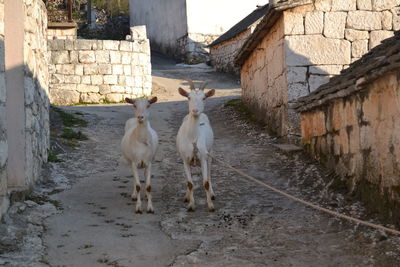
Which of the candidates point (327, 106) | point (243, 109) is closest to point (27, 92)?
point (327, 106)

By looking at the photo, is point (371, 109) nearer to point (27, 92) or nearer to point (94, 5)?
point (27, 92)

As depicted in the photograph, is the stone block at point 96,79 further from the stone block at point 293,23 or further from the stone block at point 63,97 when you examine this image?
the stone block at point 293,23

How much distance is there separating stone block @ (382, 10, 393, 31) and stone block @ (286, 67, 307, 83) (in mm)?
1977

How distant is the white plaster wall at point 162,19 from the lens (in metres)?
28.6

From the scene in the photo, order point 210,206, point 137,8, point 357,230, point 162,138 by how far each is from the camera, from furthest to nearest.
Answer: point 137,8
point 162,138
point 210,206
point 357,230

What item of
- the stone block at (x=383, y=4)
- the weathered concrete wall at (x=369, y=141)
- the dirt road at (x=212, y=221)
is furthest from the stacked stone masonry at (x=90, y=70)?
the weathered concrete wall at (x=369, y=141)

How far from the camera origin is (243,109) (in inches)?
589

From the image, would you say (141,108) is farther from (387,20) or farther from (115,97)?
(115,97)

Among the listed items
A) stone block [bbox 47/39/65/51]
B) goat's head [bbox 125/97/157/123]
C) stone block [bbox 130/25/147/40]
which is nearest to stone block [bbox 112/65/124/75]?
stone block [bbox 130/25/147/40]

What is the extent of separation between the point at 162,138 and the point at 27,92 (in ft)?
17.1

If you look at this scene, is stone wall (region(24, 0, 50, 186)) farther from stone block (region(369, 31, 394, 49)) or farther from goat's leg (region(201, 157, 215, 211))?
stone block (region(369, 31, 394, 49))

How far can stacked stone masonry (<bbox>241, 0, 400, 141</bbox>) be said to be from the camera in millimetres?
10148

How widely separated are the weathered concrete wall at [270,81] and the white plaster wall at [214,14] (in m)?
13.7

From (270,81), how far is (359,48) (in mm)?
2196
